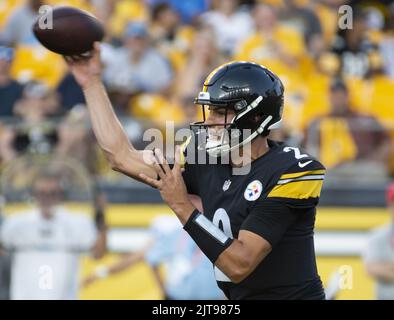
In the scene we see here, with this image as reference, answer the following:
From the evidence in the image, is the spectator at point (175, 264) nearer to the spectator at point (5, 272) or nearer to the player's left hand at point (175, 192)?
the spectator at point (5, 272)

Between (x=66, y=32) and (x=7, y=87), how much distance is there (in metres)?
4.61

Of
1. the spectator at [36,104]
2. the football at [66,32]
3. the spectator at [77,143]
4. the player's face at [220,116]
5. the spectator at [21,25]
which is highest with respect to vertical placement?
the spectator at [21,25]

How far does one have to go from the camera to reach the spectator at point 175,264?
7.71 m

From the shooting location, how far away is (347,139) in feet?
27.2

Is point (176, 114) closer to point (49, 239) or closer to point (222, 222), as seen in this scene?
point (49, 239)

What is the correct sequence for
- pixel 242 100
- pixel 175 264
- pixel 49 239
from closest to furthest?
pixel 242 100
pixel 49 239
pixel 175 264

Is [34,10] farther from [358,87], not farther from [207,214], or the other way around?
[207,214]

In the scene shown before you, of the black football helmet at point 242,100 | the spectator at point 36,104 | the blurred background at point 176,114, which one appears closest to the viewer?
the black football helmet at point 242,100

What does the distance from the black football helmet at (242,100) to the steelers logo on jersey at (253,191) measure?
0.20 metres

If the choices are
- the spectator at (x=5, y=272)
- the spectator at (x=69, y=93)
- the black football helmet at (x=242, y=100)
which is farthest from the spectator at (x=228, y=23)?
the black football helmet at (x=242, y=100)

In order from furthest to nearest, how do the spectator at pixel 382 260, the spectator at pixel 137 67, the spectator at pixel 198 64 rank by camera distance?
the spectator at pixel 137 67, the spectator at pixel 198 64, the spectator at pixel 382 260

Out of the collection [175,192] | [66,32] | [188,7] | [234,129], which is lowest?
[175,192]

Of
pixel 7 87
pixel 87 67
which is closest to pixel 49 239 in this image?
pixel 7 87
